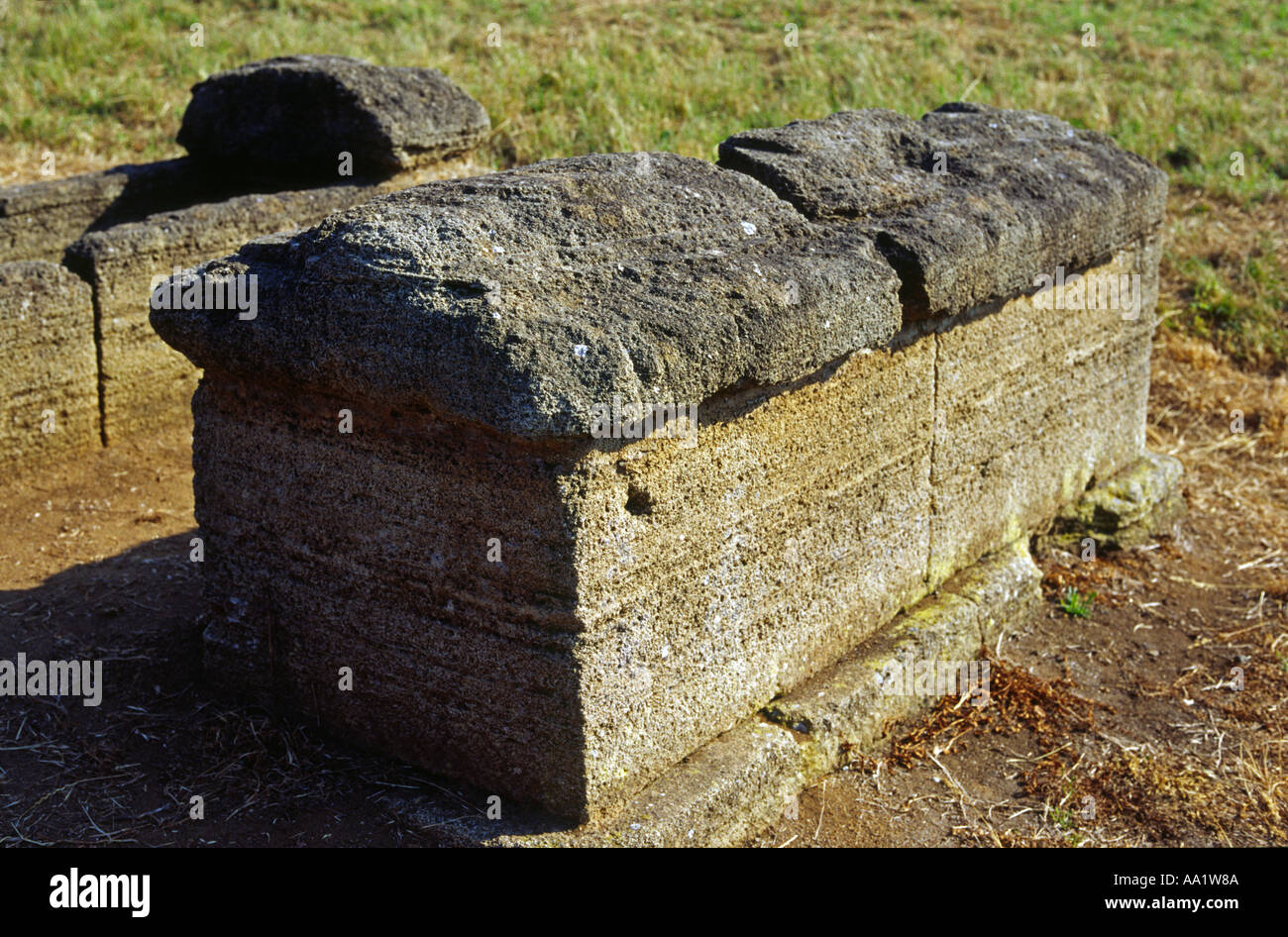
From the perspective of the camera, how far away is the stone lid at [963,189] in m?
3.69

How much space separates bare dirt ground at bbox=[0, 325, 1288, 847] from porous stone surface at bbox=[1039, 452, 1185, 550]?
9 cm

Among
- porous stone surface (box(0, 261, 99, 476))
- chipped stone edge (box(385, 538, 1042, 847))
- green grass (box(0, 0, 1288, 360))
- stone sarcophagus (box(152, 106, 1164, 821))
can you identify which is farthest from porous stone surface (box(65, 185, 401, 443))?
chipped stone edge (box(385, 538, 1042, 847))

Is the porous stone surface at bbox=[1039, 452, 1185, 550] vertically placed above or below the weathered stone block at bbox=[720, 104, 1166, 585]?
below

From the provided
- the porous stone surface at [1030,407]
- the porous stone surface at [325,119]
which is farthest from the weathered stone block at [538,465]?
the porous stone surface at [325,119]

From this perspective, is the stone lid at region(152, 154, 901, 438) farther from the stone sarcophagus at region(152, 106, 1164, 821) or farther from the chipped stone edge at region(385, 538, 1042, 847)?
the chipped stone edge at region(385, 538, 1042, 847)

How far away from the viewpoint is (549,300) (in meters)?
2.86

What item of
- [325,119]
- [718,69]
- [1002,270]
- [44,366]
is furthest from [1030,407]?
[718,69]

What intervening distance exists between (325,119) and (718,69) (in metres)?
4.39

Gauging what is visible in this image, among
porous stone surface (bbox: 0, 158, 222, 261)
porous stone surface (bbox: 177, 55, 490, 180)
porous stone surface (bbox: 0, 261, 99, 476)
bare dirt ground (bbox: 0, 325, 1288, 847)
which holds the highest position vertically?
porous stone surface (bbox: 177, 55, 490, 180)

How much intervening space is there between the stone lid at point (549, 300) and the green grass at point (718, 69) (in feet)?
16.4

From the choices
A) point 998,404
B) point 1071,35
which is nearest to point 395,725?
point 998,404

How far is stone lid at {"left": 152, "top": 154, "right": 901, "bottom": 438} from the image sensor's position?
8.90 ft

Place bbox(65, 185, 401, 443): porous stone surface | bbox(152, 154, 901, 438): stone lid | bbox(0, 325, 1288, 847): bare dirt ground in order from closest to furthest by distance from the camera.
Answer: bbox(152, 154, 901, 438): stone lid, bbox(0, 325, 1288, 847): bare dirt ground, bbox(65, 185, 401, 443): porous stone surface
